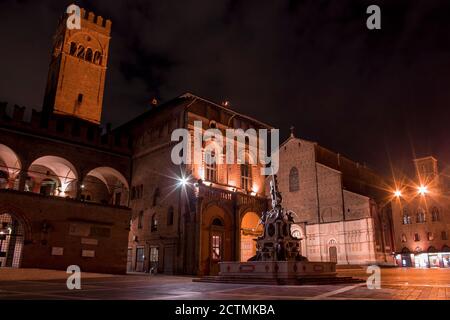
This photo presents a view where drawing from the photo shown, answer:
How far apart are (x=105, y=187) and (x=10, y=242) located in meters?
10.5

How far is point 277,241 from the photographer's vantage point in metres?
18.1

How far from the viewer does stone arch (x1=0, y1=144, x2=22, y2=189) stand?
2603 centimetres

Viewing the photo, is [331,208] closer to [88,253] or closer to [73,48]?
[88,253]

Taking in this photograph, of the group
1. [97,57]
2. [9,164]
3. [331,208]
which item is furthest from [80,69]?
[331,208]

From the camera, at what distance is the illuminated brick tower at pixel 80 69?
3878 cm

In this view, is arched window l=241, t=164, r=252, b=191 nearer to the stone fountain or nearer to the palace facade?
the stone fountain

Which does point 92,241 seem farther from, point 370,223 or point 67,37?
point 370,223

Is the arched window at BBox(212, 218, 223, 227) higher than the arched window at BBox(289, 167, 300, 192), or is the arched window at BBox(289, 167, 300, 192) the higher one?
the arched window at BBox(289, 167, 300, 192)

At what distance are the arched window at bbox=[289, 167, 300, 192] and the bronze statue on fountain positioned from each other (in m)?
31.1

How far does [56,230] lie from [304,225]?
102ft

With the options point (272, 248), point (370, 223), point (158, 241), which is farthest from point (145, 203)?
point (370, 223)

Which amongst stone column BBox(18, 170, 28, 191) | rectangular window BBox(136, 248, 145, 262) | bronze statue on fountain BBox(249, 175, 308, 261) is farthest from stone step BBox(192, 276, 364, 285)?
stone column BBox(18, 170, 28, 191)

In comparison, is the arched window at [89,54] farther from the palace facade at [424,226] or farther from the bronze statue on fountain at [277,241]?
the palace facade at [424,226]

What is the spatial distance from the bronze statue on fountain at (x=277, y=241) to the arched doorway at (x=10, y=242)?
16117 millimetres
